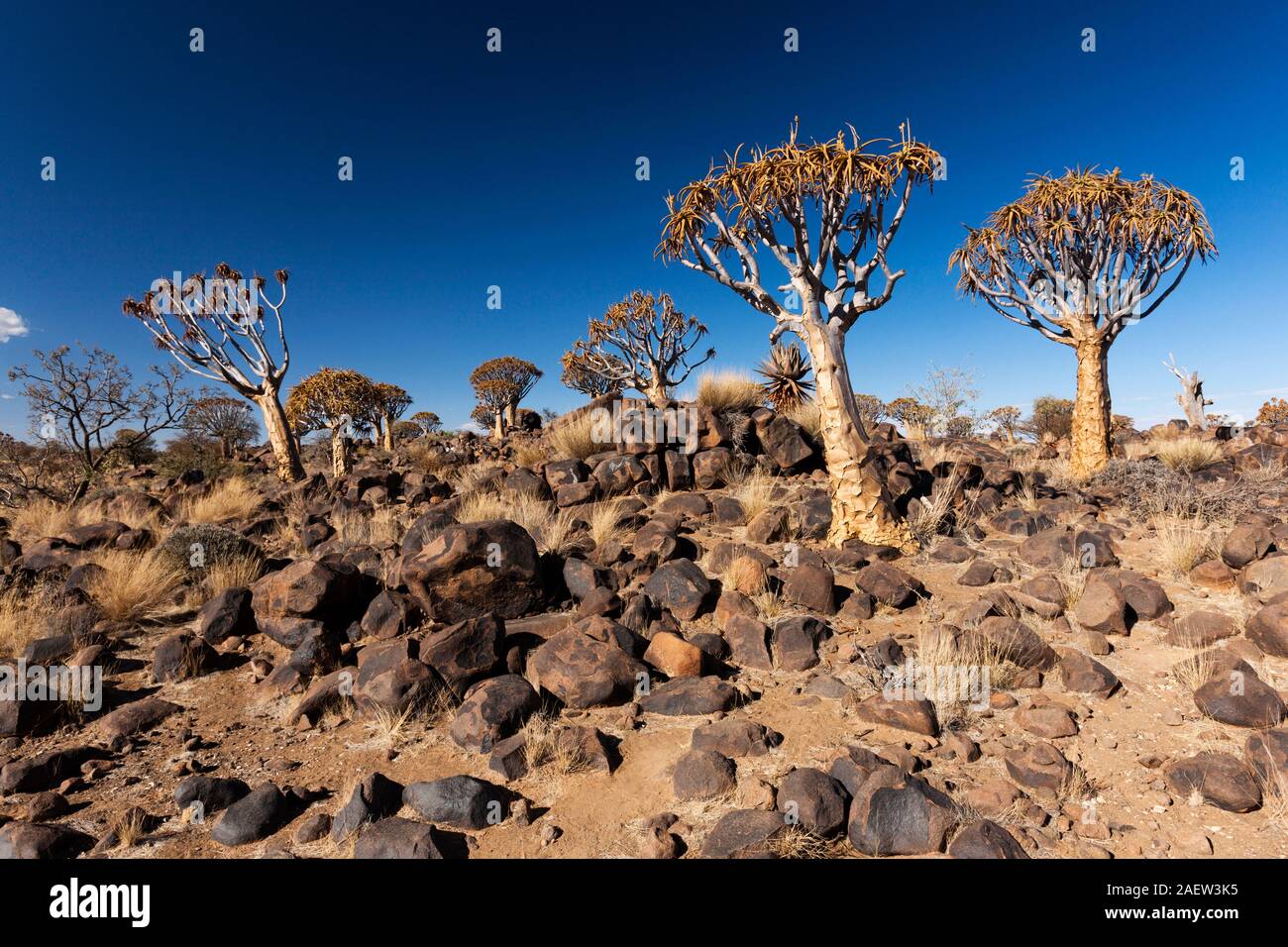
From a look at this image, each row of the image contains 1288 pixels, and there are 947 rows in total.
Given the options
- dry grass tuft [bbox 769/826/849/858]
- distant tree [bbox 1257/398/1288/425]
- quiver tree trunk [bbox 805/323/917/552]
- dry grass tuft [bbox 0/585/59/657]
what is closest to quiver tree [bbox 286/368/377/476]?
dry grass tuft [bbox 0/585/59/657]

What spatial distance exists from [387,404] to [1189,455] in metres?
26.0

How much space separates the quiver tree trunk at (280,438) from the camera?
540 inches

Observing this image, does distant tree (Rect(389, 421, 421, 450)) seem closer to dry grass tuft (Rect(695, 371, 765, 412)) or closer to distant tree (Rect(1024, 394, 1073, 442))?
dry grass tuft (Rect(695, 371, 765, 412))

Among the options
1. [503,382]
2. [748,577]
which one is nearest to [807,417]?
[748,577]

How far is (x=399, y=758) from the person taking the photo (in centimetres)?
373

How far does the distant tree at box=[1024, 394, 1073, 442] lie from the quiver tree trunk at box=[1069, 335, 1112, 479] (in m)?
7.57

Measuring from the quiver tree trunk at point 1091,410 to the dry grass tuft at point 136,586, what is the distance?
578 inches

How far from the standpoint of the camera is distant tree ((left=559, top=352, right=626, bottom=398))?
2003cm

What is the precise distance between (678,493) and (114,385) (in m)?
14.7
